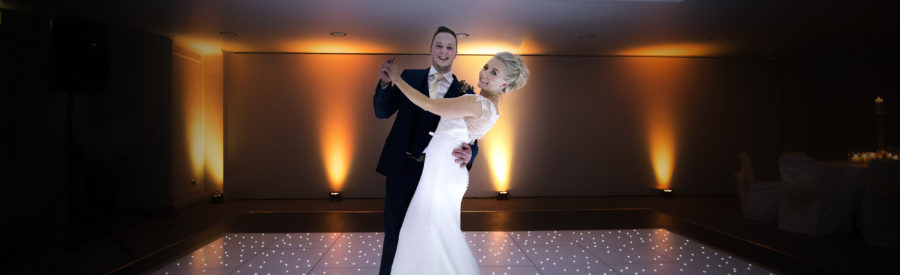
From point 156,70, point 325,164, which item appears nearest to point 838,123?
point 325,164

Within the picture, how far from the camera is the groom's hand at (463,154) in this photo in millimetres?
1782

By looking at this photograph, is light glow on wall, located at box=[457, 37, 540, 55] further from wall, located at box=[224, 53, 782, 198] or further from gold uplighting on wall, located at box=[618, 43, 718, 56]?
gold uplighting on wall, located at box=[618, 43, 718, 56]

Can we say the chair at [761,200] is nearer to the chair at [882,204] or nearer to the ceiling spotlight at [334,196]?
the chair at [882,204]

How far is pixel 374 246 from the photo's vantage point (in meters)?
3.69

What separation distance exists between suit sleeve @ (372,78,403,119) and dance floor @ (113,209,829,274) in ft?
4.79

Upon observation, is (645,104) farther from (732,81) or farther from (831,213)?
(831,213)

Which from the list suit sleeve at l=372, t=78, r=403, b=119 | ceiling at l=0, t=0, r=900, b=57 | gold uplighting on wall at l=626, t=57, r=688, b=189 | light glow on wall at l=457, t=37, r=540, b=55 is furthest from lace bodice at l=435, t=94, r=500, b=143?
gold uplighting on wall at l=626, t=57, r=688, b=189

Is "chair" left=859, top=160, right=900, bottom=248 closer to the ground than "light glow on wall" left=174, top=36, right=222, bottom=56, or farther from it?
closer to the ground

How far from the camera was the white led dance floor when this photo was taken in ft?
9.98

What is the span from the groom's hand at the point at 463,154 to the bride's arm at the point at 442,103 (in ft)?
0.55

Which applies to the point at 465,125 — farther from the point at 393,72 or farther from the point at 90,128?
the point at 90,128

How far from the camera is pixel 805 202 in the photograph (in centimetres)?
430

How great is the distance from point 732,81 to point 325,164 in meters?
6.99

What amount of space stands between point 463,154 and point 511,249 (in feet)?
6.71
